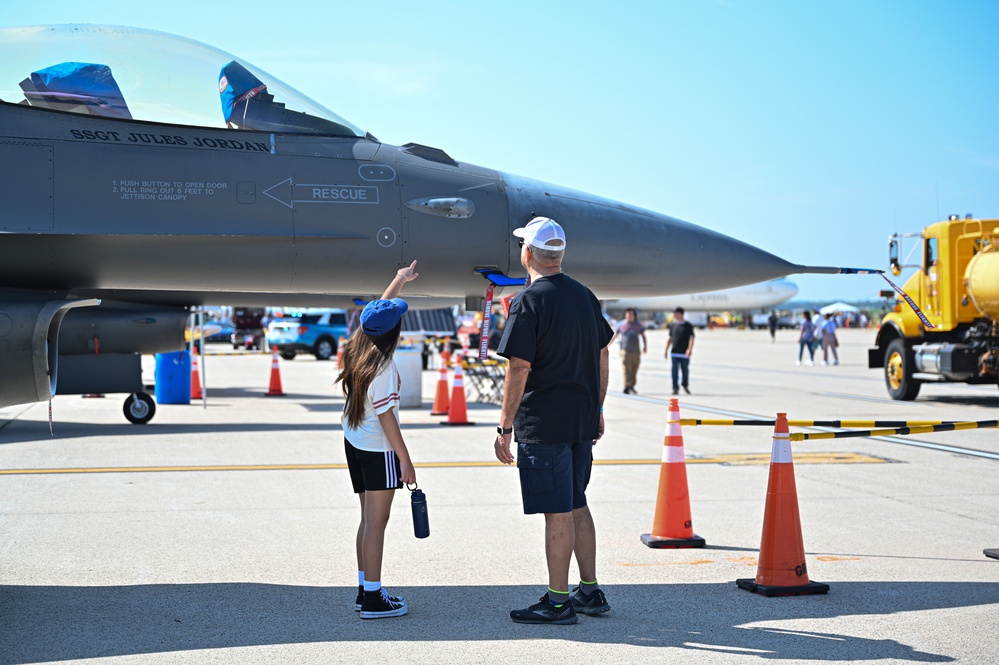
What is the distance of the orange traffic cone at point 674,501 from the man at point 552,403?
162cm

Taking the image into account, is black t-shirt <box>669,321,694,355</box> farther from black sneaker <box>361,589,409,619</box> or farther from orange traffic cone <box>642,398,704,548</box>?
black sneaker <box>361,589,409,619</box>

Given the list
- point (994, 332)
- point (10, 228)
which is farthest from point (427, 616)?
point (994, 332)

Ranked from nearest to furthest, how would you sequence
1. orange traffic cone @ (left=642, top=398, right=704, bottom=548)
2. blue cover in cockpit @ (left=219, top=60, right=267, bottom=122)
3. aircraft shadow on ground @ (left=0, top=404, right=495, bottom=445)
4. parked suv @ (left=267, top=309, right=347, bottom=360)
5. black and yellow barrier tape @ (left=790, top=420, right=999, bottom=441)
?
black and yellow barrier tape @ (left=790, top=420, right=999, bottom=441), orange traffic cone @ (left=642, top=398, right=704, bottom=548), blue cover in cockpit @ (left=219, top=60, right=267, bottom=122), aircraft shadow on ground @ (left=0, top=404, right=495, bottom=445), parked suv @ (left=267, top=309, right=347, bottom=360)

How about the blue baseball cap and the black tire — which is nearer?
the blue baseball cap

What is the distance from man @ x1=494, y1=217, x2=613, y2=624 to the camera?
4727mm

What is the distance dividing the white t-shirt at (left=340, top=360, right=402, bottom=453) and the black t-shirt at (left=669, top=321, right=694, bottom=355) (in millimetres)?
15549

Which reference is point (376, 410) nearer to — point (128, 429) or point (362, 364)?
point (362, 364)

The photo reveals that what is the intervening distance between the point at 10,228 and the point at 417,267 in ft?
8.19

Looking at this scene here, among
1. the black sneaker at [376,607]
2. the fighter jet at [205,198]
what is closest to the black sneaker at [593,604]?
the black sneaker at [376,607]

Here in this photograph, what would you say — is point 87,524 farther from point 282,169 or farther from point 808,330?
point 808,330

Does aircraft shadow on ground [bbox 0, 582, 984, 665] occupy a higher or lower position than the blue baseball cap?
lower

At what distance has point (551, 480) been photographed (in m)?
4.73

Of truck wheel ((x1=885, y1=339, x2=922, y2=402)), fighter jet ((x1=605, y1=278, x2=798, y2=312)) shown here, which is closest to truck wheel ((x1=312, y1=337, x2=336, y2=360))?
truck wheel ((x1=885, y1=339, x2=922, y2=402))

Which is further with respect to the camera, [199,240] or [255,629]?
[199,240]
